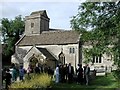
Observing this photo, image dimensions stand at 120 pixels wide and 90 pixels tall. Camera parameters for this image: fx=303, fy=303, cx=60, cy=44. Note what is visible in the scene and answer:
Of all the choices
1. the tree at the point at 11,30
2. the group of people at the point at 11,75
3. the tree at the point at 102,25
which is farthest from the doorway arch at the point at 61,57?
the tree at the point at 102,25

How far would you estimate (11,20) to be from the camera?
68.6 m

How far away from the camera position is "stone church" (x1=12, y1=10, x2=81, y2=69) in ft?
167

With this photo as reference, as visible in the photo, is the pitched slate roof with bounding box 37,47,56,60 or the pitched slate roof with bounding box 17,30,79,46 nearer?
the pitched slate roof with bounding box 37,47,56,60

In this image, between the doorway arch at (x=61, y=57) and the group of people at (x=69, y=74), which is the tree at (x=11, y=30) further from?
the group of people at (x=69, y=74)

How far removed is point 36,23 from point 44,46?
828cm

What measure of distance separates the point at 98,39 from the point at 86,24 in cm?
103

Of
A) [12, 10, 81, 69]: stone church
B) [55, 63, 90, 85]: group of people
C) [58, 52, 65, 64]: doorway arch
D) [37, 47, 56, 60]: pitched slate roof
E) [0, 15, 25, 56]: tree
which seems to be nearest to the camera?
[55, 63, 90, 85]: group of people

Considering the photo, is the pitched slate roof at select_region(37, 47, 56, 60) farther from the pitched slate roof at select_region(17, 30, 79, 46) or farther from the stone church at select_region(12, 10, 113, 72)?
the pitched slate roof at select_region(17, 30, 79, 46)

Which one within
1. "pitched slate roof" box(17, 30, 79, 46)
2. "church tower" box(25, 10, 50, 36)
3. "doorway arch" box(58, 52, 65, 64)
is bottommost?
"doorway arch" box(58, 52, 65, 64)

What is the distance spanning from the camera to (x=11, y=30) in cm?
6700

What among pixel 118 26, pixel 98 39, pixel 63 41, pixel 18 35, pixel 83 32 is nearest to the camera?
pixel 118 26

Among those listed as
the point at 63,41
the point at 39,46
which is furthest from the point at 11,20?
the point at 63,41

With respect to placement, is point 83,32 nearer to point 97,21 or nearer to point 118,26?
point 97,21

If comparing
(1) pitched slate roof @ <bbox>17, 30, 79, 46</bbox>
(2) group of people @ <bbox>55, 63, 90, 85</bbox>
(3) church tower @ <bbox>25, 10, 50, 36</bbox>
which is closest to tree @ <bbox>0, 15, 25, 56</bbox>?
(3) church tower @ <bbox>25, 10, 50, 36</bbox>
